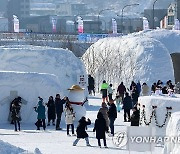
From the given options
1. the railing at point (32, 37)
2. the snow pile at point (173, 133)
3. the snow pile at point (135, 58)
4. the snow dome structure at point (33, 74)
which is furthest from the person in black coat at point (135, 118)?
the railing at point (32, 37)

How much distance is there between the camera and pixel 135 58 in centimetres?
4303

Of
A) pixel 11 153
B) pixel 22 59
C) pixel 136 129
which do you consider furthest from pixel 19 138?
pixel 22 59

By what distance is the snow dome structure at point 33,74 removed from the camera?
29.6 meters

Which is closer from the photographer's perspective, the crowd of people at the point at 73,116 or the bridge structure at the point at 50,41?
the crowd of people at the point at 73,116

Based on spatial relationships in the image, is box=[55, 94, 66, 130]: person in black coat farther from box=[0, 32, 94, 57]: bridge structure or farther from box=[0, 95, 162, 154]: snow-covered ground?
box=[0, 32, 94, 57]: bridge structure

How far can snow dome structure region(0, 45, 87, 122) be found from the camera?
29625 mm

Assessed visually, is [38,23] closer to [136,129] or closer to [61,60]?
[61,60]

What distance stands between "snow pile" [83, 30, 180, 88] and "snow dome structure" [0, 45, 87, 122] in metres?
5.01

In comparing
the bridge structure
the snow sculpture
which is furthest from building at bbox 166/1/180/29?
the snow sculpture

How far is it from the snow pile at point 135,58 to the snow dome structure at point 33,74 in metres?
5.01

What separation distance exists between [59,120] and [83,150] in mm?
5109

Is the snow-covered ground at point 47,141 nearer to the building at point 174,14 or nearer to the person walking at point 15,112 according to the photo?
the person walking at point 15,112

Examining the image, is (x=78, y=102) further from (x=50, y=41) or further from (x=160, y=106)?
(x=50, y=41)

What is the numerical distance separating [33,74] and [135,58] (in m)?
13.4
